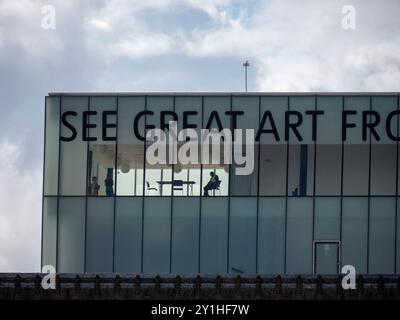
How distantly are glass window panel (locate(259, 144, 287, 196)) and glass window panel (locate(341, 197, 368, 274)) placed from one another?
10.9ft

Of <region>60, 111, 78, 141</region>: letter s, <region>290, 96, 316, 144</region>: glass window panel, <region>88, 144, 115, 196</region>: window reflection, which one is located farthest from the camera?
<region>60, 111, 78, 141</region>: letter s

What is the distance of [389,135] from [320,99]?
12.8 feet

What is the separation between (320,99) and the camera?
2020 inches

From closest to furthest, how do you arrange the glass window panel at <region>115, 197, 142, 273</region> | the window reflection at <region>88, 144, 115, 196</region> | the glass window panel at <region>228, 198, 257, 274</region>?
the glass window panel at <region>228, 198, 257, 274</region>
the glass window panel at <region>115, 197, 142, 273</region>
the window reflection at <region>88, 144, 115, 196</region>

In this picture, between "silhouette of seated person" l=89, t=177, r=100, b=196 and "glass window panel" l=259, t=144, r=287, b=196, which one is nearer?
"glass window panel" l=259, t=144, r=287, b=196

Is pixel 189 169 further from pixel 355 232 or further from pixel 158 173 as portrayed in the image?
pixel 355 232

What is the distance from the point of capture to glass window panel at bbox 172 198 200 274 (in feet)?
166

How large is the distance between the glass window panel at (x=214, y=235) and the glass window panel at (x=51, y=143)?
25.6 ft

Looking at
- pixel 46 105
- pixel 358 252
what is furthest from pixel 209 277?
pixel 46 105

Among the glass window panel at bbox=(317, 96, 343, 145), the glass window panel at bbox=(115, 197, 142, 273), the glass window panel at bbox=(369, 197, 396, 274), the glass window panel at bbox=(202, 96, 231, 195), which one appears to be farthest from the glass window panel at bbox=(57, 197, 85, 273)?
the glass window panel at bbox=(369, 197, 396, 274)

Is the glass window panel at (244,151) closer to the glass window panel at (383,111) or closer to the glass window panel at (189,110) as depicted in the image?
the glass window panel at (189,110)

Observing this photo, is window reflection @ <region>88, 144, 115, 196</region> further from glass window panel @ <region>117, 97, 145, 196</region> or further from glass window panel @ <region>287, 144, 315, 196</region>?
glass window panel @ <region>287, 144, 315, 196</region>

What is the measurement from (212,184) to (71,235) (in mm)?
7514

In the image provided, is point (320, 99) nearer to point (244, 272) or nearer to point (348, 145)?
point (348, 145)
